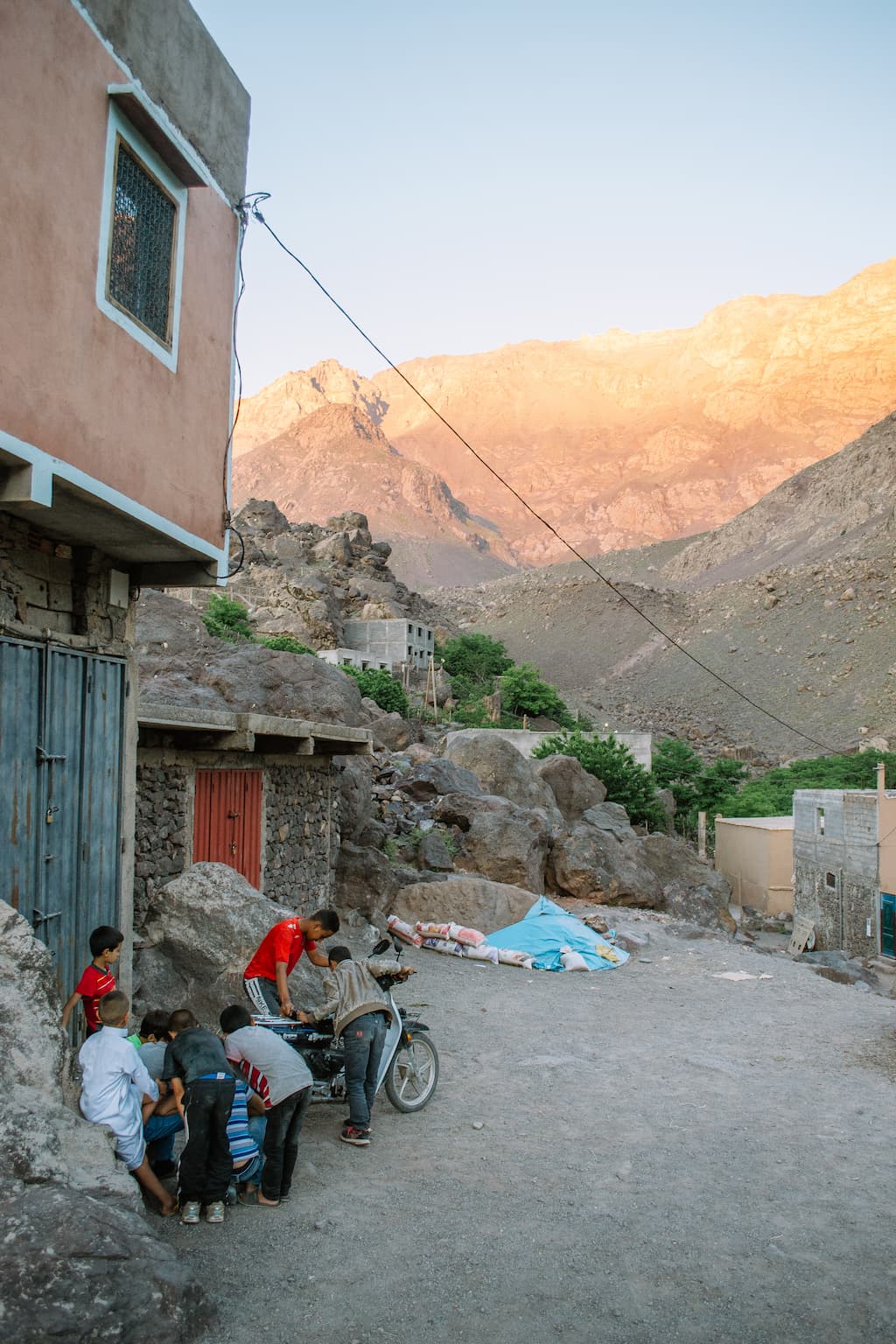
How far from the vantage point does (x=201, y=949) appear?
7035 millimetres

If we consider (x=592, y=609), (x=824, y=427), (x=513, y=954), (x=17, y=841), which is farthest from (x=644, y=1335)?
(x=824, y=427)

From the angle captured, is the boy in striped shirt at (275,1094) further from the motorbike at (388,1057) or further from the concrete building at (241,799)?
the concrete building at (241,799)

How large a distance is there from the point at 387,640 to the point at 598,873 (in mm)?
31621

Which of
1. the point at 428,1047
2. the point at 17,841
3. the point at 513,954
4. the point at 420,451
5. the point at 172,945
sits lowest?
the point at 513,954

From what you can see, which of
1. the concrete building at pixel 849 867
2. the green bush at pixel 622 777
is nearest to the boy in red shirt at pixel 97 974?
the concrete building at pixel 849 867

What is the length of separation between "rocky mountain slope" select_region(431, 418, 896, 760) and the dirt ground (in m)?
45.2

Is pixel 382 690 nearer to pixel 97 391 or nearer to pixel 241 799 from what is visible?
pixel 241 799

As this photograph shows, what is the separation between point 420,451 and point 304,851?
18928 cm

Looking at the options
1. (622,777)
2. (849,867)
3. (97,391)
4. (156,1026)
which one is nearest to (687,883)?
(849,867)

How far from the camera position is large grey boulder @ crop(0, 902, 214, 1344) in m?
3.15

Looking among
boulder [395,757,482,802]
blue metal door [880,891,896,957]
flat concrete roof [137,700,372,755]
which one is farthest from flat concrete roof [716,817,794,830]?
flat concrete roof [137,700,372,755]

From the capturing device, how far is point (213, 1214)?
441cm

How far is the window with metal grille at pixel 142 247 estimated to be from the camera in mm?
5809

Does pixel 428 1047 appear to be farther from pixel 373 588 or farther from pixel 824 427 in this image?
pixel 824 427
